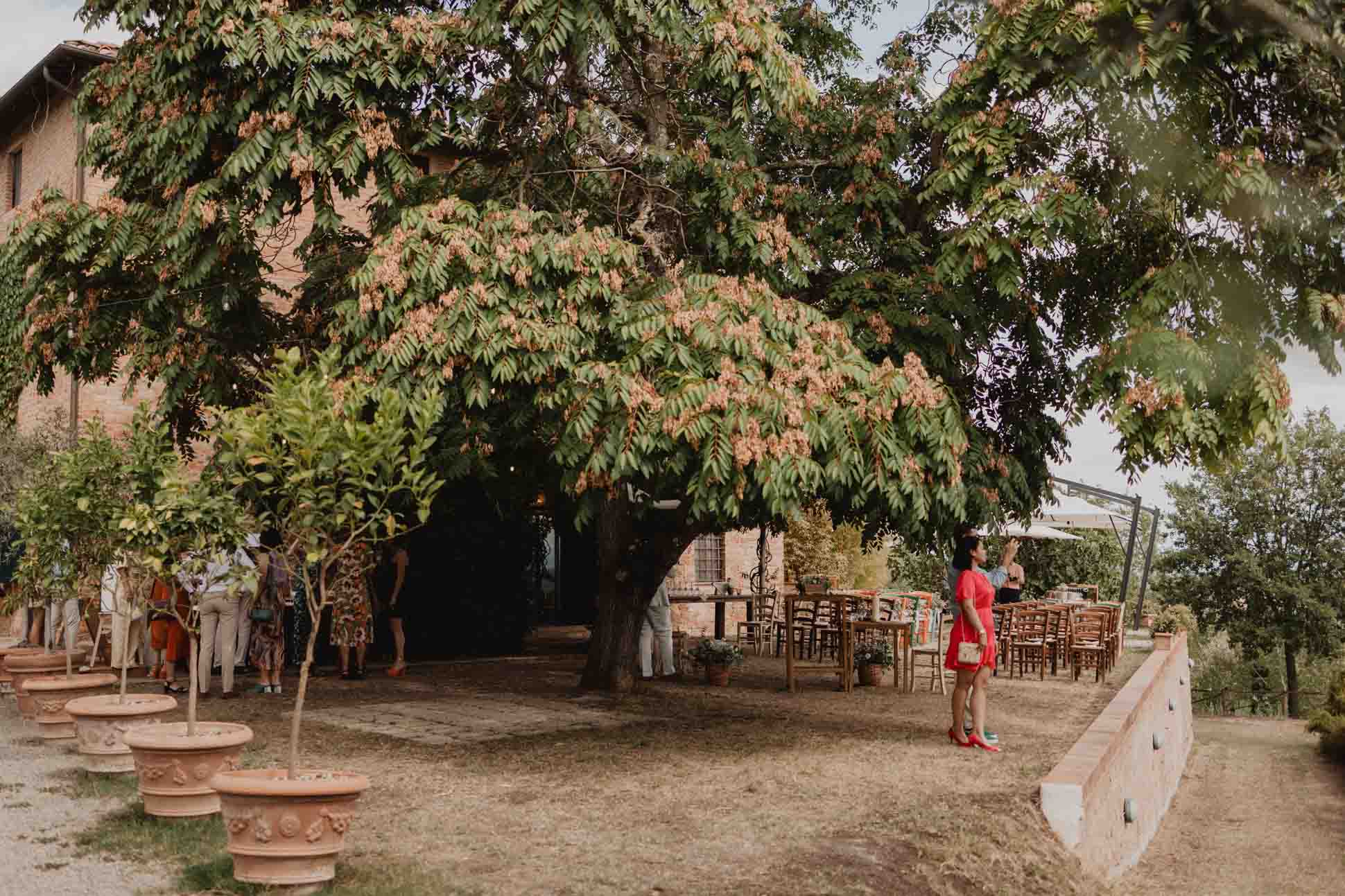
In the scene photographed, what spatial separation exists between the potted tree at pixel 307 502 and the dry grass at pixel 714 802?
35 centimetres

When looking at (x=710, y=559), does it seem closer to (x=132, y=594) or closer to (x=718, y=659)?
(x=718, y=659)

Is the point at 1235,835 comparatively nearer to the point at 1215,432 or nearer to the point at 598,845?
the point at 1215,432

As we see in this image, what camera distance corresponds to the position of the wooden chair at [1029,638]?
51.1 feet

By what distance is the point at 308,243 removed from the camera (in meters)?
12.5

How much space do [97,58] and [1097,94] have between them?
15528 mm

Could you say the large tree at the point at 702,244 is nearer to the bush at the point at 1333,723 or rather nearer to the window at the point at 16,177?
the bush at the point at 1333,723

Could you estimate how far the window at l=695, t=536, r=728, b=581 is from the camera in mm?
25562

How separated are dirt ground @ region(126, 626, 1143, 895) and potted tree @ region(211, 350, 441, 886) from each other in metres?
0.72

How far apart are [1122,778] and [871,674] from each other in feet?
17.3

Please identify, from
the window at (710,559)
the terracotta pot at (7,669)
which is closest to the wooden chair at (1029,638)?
the window at (710,559)

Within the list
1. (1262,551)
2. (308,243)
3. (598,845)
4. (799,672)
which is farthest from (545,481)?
(1262,551)

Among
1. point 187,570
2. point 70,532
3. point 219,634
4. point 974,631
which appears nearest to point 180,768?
point 187,570

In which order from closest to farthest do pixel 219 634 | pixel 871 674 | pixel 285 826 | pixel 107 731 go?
pixel 285 826 → pixel 107 731 → pixel 219 634 → pixel 871 674

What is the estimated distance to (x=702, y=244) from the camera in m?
11.3
